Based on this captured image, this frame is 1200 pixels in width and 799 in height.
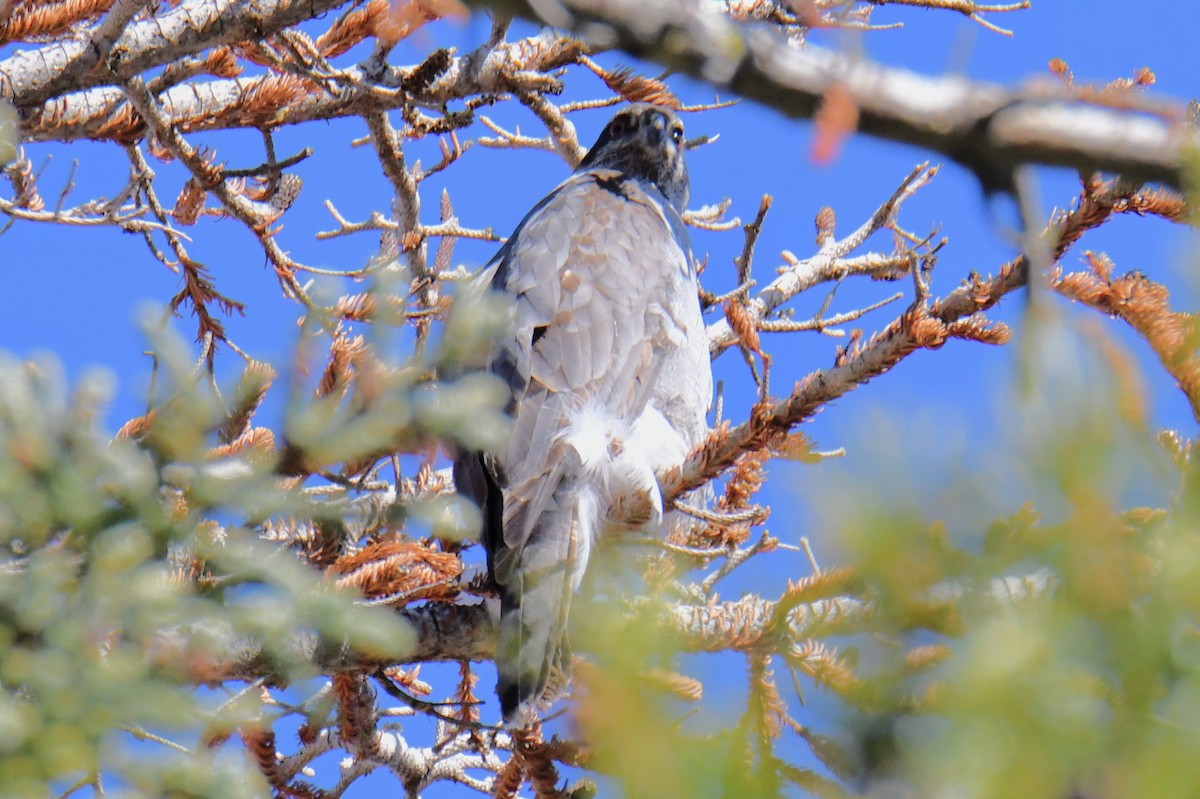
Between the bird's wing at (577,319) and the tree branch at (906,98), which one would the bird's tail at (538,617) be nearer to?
the bird's wing at (577,319)

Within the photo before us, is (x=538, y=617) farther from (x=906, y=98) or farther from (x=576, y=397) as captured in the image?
(x=906, y=98)

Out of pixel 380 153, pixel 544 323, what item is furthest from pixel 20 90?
pixel 544 323

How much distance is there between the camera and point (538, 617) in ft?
10.6

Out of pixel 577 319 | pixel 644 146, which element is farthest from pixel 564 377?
pixel 644 146

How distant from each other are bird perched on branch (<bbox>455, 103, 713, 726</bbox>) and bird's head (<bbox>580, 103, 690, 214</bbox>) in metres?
0.74

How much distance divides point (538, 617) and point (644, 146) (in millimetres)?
3678

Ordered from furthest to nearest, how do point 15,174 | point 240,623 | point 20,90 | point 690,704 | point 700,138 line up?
1. point 700,138
2. point 15,174
3. point 20,90
4. point 240,623
5. point 690,704

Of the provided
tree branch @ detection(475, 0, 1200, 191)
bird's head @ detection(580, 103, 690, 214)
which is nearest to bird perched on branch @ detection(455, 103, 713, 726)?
bird's head @ detection(580, 103, 690, 214)

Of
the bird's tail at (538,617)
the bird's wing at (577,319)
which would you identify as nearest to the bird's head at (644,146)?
the bird's wing at (577,319)

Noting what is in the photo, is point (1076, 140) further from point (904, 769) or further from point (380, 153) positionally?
point (380, 153)

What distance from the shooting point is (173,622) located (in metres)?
1.91

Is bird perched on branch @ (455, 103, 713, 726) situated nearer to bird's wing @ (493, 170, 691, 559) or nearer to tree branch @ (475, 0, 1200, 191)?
bird's wing @ (493, 170, 691, 559)

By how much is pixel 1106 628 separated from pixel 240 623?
1387mm

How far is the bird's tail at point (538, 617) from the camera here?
3137 mm
